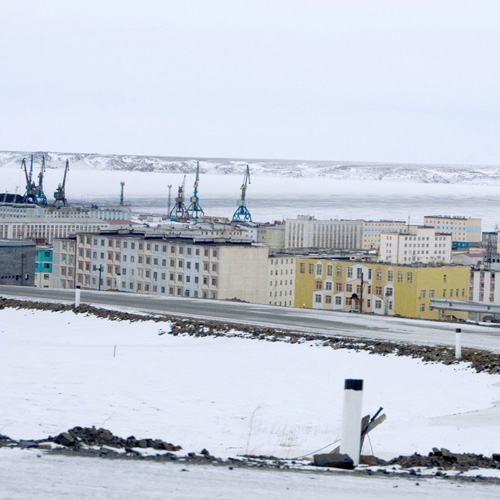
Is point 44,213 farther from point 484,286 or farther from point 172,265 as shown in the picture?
point 484,286

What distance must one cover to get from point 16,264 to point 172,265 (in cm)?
1468

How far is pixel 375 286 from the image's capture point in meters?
67.4

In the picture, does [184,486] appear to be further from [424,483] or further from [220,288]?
[220,288]

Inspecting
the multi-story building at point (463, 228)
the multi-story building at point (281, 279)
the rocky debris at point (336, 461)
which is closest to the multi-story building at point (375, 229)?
the multi-story building at point (463, 228)

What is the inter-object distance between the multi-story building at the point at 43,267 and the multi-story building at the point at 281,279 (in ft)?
60.4

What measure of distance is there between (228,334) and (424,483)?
13880 mm

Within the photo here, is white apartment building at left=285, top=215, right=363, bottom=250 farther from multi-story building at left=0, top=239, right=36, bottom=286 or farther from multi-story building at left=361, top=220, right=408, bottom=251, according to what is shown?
multi-story building at left=0, top=239, right=36, bottom=286

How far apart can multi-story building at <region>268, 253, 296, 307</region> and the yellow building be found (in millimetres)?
874

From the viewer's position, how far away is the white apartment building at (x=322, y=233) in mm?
133375

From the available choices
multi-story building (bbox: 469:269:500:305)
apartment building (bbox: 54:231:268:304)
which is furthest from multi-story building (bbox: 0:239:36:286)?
multi-story building (bbox: 469:269:500:305)

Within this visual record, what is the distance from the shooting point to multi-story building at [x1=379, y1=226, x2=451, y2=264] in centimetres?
11456

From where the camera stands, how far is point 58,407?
10.2m

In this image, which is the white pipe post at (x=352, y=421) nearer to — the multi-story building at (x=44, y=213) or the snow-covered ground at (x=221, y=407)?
the snow-covered ground at (x=221, y=407)

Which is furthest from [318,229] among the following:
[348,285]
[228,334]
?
[228,334]
